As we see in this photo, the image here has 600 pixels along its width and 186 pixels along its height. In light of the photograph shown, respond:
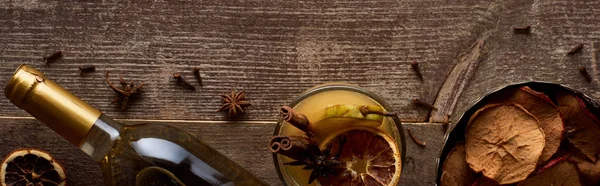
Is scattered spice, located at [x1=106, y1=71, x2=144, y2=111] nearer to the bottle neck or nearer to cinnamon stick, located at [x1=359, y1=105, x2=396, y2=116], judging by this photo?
the bottle neck

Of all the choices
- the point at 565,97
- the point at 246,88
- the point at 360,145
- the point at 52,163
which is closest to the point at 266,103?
the point at 246,88

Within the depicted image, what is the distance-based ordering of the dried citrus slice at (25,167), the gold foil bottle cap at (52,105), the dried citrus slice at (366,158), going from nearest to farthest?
the gold foil bottle cap at (52,105), the dried citrus slice at (366,158), the dried citrus slice at (25,167)

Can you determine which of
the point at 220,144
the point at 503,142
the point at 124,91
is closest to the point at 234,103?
the point at 220,144

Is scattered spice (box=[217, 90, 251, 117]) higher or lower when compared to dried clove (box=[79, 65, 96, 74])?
lower

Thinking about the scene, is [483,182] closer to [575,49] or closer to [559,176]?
[559,176]

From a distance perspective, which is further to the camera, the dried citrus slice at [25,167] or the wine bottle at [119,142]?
the dried citrus slice at [25,167]

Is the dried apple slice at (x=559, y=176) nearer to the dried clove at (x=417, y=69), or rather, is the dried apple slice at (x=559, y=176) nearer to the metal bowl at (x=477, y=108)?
the metal bowl at (x=477, y=108)


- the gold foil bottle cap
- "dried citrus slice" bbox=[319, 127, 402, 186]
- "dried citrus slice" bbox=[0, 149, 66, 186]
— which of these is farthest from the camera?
"dried citrus slice" bbox=[0, 149, 66, 186]

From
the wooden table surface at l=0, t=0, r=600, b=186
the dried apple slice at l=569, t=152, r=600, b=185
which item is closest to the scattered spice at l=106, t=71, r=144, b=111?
the wooden table surface at l=0, t=0, r=600, b=186

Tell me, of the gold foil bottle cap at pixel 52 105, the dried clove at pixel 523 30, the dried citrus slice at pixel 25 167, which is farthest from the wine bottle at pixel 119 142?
the dried clove at pixel 523 30

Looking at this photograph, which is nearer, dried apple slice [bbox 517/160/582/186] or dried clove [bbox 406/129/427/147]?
dried apple slice [bbox 517/160/582/186]
